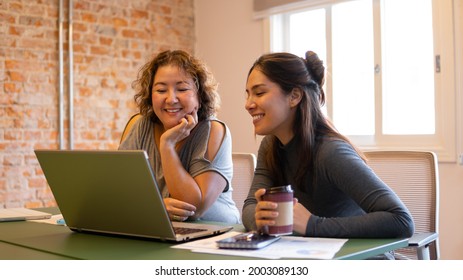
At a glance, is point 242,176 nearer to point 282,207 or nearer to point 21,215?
point 21,215

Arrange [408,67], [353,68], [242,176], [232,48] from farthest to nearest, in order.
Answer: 1. [232,48]
2. [353,68]
3. [408,67]
4. [242,176]

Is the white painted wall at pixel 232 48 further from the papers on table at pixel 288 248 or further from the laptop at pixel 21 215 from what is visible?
the papers on table at pixel 288 248

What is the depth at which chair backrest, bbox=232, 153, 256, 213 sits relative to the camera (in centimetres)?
271

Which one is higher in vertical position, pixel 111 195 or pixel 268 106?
pixel 268 106

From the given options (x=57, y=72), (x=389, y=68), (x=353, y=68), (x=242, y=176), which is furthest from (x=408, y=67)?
(x=57, y=72)

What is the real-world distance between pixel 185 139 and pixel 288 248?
3.32 feet

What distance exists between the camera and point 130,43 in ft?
15.4

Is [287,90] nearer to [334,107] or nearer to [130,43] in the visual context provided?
[334,107]

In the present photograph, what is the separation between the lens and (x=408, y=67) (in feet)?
12.7

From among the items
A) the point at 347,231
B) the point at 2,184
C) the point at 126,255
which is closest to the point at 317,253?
the point at 347,231

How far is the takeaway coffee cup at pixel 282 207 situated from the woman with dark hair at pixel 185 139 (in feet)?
1.84

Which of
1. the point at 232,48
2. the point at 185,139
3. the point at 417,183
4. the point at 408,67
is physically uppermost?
the point at 232,48

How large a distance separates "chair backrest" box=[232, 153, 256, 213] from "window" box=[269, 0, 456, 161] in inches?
58.1
